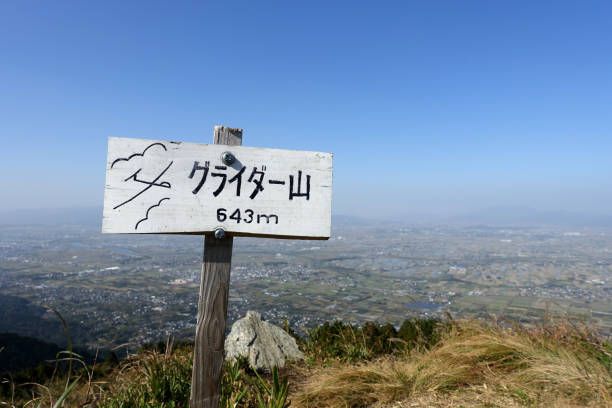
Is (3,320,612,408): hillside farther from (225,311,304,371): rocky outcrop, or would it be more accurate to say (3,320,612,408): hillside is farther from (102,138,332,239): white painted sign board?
(102,138,332,239): white painted sign board

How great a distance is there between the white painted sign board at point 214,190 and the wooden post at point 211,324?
0.15 metres

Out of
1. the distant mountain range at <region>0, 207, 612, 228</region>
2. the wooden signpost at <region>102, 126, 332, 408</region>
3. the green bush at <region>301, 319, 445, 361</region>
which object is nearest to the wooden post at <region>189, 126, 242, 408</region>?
the wooden signpost at <region>102, 126, 332, 408</region>

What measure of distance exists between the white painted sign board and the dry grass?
4.87 ft

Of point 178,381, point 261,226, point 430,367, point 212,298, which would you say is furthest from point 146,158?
point 430,367

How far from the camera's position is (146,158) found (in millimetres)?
1719

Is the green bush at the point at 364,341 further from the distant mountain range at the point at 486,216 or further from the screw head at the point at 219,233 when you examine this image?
the distant mountain range at the point at 486,216

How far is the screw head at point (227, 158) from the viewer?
1.78 m

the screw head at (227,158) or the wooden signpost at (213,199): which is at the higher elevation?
the screw head at (227,158)

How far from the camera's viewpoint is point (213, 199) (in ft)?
5.75

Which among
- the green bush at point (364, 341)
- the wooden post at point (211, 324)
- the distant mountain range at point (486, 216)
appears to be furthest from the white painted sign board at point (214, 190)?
the distant mountain range at point (486, 216)

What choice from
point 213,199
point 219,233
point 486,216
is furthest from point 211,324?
point 486,216

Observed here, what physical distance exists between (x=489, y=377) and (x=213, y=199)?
8.26ft

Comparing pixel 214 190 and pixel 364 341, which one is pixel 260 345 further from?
pixel 214 190

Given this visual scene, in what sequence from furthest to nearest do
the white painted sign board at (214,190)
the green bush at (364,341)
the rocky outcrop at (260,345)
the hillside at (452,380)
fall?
the rocky outcrop at (260,345)
the green bush at (364,341)
the hillside at (452,380)
the white painted sign board at (214,190)
